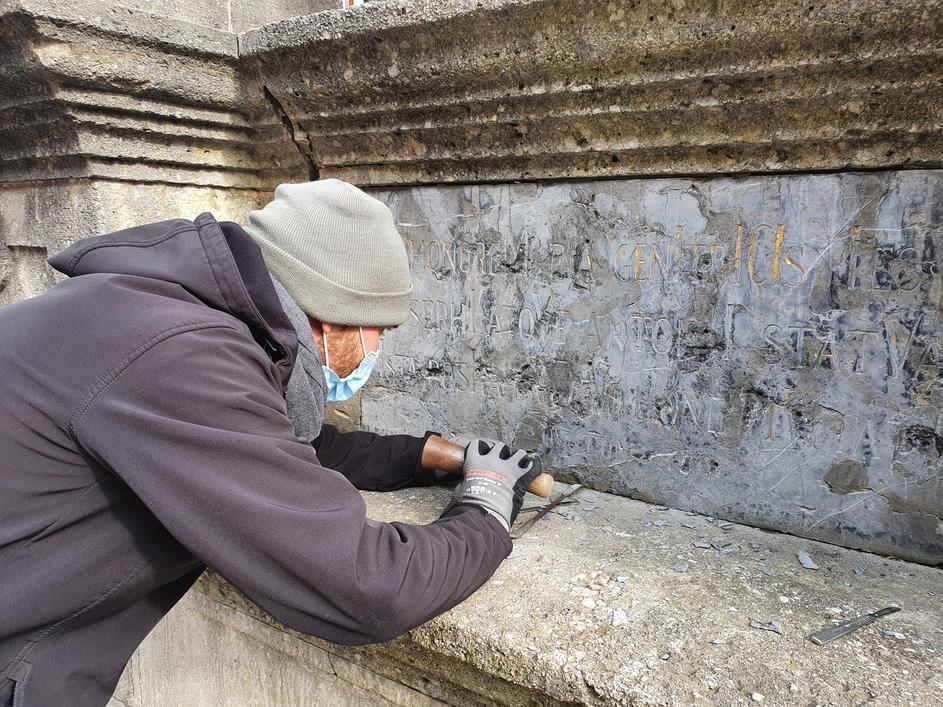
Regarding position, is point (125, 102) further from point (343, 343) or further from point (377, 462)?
point (377, 462)

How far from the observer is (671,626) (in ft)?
4.71

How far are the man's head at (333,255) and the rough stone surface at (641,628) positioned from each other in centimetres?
69

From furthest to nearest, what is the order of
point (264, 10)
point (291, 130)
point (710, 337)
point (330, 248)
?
point (264, 10), point (291, 130), point (710, 337), point (330, 248)

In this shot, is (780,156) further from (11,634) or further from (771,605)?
(11,634)

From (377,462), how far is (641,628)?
994 mm

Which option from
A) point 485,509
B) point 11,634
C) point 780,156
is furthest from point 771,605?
point 11,634

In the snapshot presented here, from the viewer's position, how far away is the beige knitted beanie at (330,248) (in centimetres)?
139

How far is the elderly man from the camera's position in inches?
41.7

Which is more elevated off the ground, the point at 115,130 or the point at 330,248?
the point at 115,130

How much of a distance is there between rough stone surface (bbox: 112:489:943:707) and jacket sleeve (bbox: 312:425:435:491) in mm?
57

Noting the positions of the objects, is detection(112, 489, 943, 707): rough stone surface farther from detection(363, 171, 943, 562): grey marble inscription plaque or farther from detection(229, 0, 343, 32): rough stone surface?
detection(229, 0, 343, 32): rough stone surface

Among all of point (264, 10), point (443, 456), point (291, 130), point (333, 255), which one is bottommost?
point (443, 456)

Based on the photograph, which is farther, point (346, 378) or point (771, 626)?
point (346, 378)

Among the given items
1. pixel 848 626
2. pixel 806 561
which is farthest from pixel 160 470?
pixel 806 561
